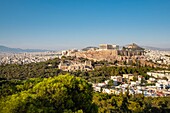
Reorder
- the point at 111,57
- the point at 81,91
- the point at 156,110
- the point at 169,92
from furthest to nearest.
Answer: the point at 111,57 < the point at 169,92 < the point at 156,110 < the point at 81,91

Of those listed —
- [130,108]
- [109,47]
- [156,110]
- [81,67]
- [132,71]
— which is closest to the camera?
[130,108]

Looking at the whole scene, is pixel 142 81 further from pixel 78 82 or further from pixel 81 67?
pixel 78 82

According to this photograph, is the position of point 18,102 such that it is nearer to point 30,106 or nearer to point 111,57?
point 30,106

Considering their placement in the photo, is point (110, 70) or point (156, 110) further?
Answer: point (110, 70)

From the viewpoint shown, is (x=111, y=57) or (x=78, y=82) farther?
(x=111, y=57)

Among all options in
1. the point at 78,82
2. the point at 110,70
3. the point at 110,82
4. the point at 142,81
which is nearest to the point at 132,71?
the point at 110,70

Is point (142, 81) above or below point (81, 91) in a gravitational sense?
below

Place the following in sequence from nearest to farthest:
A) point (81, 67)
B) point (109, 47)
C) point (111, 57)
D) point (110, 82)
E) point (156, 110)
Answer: point (156, 110), point (110, 82), point (81, 67), point (111, 57), point (109, 47)

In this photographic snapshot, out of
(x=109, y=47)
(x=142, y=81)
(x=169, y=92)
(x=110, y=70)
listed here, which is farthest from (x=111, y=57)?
(x=169, y=92)

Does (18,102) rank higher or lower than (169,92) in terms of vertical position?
higher
